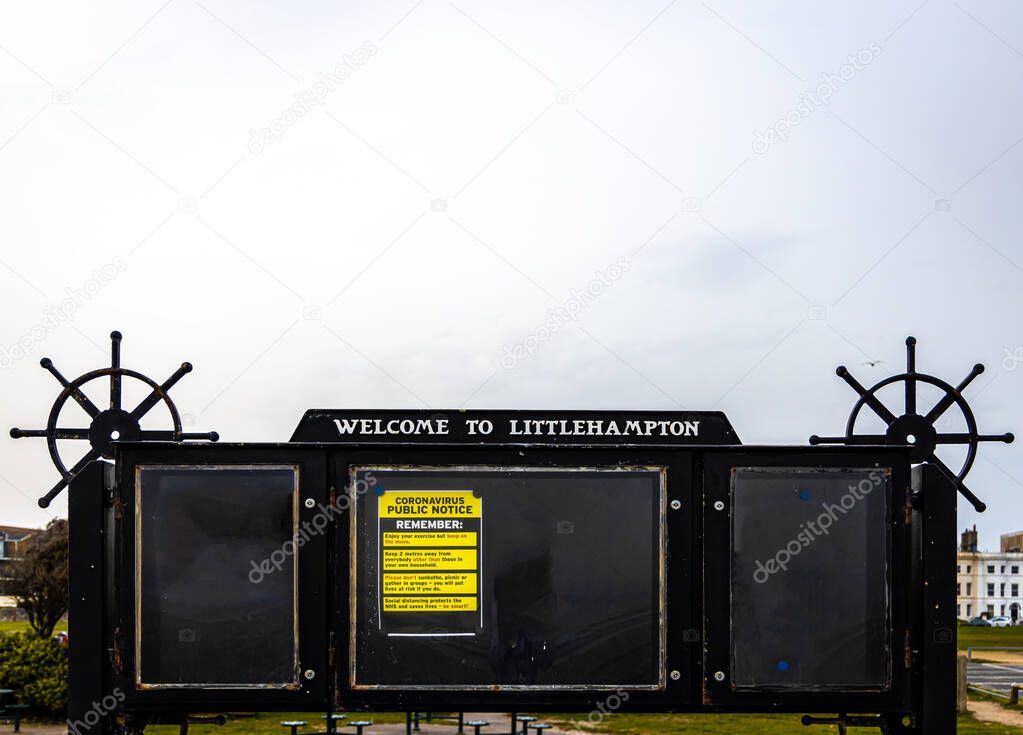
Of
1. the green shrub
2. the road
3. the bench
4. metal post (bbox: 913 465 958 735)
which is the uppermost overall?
metal post (bbox: 913 465 958 735)

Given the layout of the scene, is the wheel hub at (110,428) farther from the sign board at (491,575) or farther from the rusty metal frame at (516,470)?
the rusty metal frame at (516,470)

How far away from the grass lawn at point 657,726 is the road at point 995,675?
785 cm

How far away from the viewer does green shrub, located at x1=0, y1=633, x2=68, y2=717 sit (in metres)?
19.6

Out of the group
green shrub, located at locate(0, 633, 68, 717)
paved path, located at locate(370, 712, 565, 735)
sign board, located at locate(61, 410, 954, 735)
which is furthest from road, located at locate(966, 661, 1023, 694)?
sign board, located at locate(61, 410, 954, 735)

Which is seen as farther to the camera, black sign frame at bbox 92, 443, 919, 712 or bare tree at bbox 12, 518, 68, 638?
bare tree at bbox 12, 518, 68, 638

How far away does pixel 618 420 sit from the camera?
23.4ft

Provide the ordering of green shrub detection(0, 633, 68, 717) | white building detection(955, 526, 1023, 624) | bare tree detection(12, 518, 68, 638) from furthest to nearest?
white building detection(955, 526, 1023, 624)
bare tree detection(12, 518, 68, 638)
green shrub detection(0, 633, 68, 717)

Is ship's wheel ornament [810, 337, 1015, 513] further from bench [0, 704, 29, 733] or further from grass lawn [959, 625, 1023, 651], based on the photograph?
grass lawn [959, 625, 1023, 651]

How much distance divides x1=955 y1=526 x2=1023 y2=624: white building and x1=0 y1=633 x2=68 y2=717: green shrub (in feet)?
423

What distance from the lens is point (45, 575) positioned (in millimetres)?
39969

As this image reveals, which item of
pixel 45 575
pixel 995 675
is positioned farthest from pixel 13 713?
pixel 995 675

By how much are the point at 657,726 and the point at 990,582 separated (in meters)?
132

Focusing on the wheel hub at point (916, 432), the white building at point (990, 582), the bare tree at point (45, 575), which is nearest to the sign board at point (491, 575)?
the wheel hub at point (916, 432)

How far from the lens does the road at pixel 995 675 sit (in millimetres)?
28656
